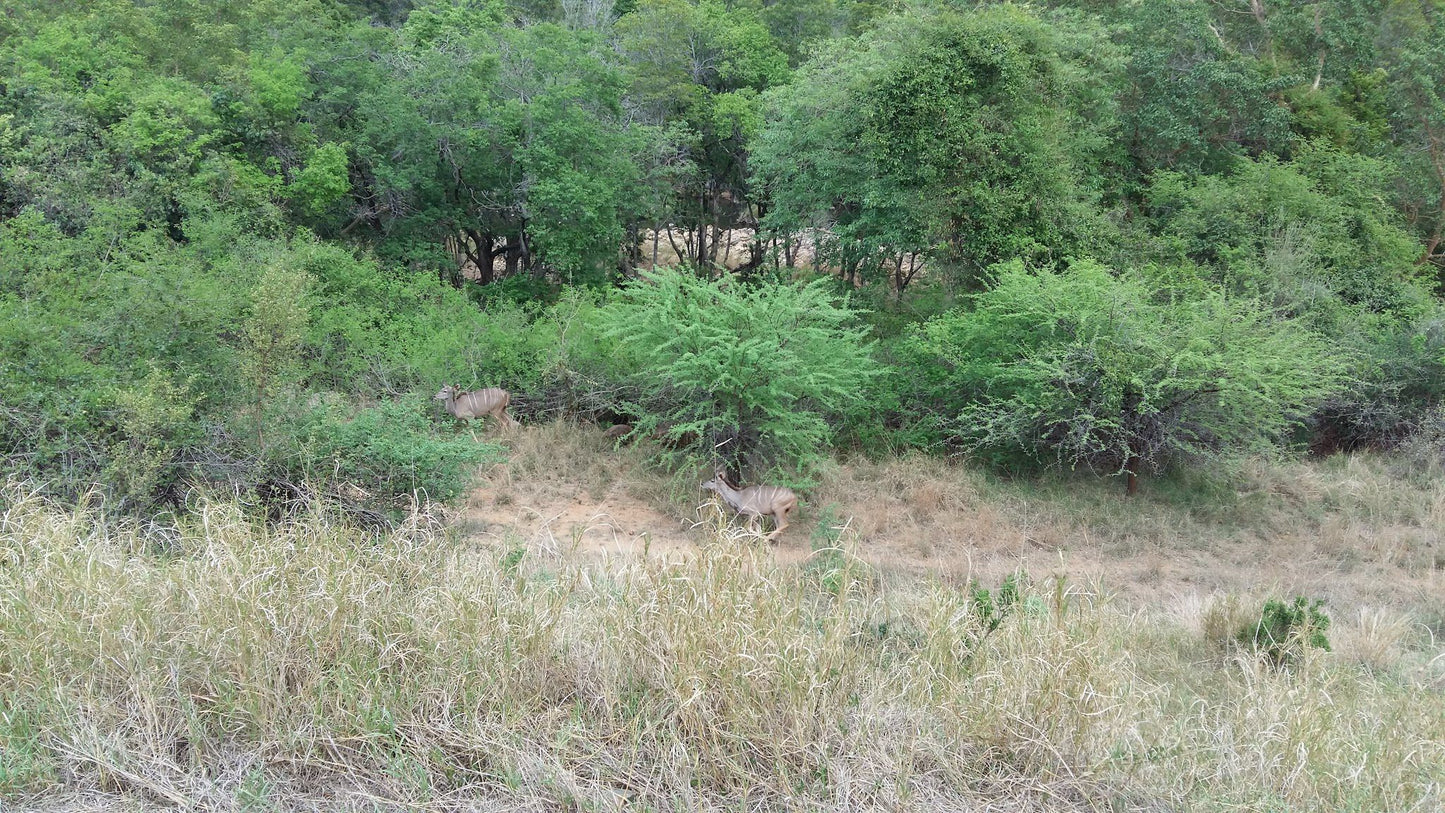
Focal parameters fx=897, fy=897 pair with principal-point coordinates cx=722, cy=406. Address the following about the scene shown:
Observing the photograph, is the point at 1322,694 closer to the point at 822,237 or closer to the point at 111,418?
the point at 111,418

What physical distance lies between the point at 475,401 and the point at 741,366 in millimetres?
3865

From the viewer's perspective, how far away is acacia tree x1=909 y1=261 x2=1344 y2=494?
33.9 ft

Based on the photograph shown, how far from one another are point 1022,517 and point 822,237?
779 cm

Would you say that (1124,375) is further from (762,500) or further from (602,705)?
(602,705)

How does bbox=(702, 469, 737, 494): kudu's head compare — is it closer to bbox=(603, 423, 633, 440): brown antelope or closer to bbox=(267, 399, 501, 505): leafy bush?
bbox=(603, 423, 633, 440): brown antelope

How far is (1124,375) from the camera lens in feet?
33.9

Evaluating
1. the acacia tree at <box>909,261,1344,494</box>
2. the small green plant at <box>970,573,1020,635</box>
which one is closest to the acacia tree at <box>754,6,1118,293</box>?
the acacia tree at <box>909,261,1344,494</box>

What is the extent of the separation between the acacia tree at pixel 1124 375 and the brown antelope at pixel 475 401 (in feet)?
19.6

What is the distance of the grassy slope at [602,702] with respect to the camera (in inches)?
126

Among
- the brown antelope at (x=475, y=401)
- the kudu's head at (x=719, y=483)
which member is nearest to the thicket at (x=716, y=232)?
the brown antelope at (x=475, y=401)

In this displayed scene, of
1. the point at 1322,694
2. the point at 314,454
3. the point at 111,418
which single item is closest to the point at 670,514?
the point at 314,454

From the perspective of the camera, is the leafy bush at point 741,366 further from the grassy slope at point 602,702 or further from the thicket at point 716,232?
the grassy slope at point 602,702

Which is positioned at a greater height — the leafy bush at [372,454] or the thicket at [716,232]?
the thicket at [716,232]

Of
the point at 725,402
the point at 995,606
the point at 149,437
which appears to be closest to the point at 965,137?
the point at 725,402
